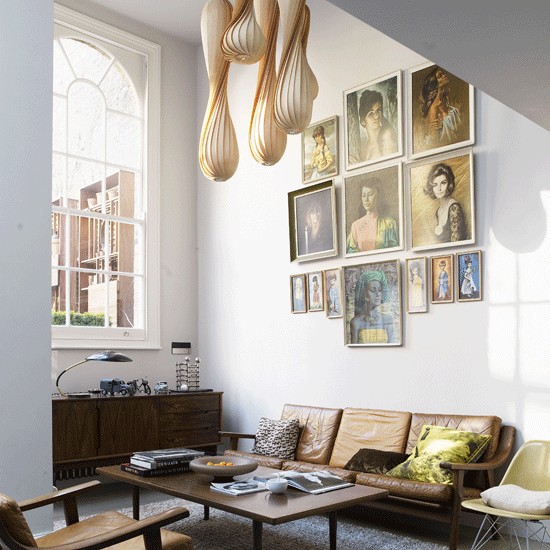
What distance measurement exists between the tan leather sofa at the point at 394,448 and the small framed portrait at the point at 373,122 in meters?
2.24

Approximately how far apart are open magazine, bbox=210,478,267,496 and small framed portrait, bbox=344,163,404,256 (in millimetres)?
2412

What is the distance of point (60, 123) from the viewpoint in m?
7.13

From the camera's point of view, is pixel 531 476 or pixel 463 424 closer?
pixel 531 476

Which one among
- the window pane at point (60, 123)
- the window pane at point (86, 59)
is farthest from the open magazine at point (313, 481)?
the window pane at point (86, 59)

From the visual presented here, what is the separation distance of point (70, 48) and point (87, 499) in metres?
4.60

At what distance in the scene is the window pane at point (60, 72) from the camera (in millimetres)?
7125

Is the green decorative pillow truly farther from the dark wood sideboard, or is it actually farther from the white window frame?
the white window frame

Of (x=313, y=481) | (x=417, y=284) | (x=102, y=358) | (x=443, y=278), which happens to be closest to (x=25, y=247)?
(x=102, y=358)

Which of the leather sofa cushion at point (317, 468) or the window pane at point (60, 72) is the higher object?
the window pane at point (60, 72)

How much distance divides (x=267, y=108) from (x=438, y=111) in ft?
4.67

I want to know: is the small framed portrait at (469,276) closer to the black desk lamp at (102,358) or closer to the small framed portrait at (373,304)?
the small framed portrait at (373,304)

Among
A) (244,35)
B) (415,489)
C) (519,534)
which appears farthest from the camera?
(519,534)

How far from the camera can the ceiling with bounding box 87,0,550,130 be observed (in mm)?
2494

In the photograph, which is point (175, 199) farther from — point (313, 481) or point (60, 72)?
point (313, 481)
